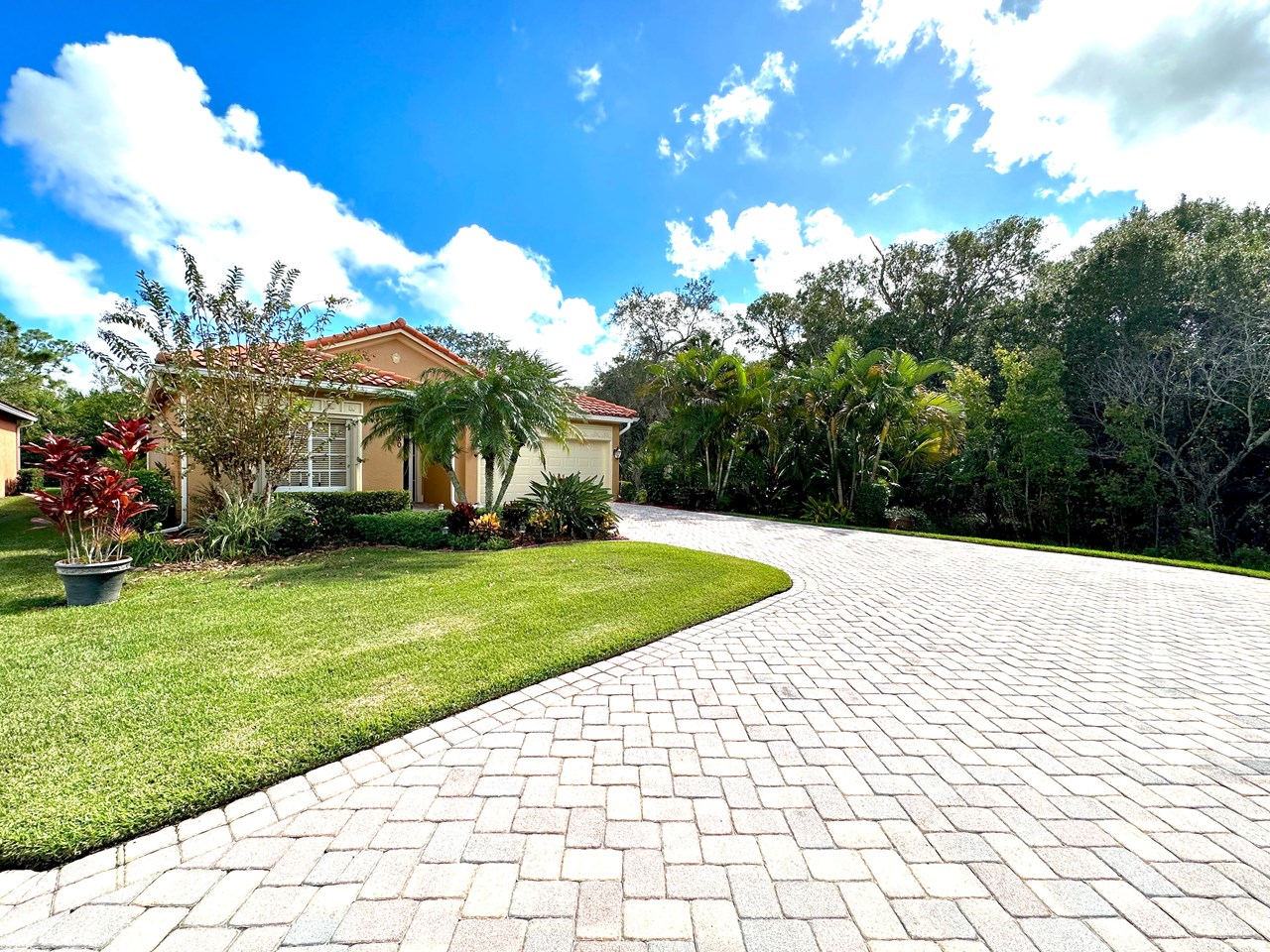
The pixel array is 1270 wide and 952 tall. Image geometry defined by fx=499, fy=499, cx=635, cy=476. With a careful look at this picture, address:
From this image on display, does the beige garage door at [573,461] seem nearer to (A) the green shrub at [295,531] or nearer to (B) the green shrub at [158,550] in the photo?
(A) the green shrub at [295,531]

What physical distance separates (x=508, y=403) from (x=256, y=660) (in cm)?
541

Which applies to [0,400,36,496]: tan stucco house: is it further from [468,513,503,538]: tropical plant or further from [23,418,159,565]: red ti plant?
[468,513,503,538]: tropical plant

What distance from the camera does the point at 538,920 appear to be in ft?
5.58

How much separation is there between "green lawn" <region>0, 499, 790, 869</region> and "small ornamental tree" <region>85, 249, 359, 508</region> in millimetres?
2438

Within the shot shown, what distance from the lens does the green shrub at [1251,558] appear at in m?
11.4

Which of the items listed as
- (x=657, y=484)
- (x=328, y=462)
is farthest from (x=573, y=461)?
(x=328, y=462)

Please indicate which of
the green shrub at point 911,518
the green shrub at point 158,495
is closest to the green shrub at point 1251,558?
the green shrub at point 911,518

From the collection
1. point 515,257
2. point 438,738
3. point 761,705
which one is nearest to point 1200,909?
point 761,705

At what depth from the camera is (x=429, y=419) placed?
28.4 feet

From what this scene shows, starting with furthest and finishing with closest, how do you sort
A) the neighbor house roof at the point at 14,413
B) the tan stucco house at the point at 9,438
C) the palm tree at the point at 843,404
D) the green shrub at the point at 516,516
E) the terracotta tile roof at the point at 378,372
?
the tan stucco house at the point at 9,438 → the neighbor house roof at the point at 14,413 → the palm tree at the point at 843,404 → the green shrub at the point at 516,516 → the terracotta tile roof at the point at 378,372

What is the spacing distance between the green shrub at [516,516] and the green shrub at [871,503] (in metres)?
9.14

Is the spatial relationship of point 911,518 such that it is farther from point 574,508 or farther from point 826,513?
point 574,508

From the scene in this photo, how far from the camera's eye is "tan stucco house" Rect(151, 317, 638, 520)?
10.4 m

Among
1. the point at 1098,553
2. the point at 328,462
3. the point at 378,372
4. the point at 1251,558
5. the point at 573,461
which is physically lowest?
the point at 1251,558
